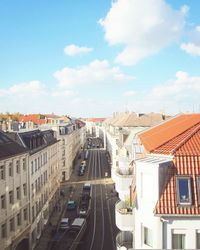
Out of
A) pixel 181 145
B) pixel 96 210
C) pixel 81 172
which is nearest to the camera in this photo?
pixel 181 145

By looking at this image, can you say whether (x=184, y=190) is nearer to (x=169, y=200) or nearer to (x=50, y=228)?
(x=169, y=200)

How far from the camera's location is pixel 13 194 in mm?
38594

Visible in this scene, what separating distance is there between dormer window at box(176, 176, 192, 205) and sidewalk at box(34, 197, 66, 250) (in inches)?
1170

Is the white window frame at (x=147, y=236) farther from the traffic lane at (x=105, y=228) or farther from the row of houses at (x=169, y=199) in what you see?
the traffic lane at (x=105, y=228)

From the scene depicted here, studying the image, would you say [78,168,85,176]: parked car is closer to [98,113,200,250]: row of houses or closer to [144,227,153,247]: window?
[98,113,200,250]: row of houses

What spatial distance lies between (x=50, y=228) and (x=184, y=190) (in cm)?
3711

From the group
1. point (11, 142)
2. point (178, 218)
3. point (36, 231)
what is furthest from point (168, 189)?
point (36, 231)

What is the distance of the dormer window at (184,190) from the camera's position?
1845 centimetres

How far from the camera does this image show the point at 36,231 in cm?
4688

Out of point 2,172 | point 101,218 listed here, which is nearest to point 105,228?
point 101,218

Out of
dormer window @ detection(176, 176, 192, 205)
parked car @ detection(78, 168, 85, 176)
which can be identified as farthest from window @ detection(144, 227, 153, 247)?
parked car @ detection(78, 168, 85, 176)

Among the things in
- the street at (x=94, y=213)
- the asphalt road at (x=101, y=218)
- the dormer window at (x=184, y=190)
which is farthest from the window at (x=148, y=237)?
the asphalt road at (x=101, y=218)

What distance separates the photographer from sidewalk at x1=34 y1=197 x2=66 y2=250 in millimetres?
45356

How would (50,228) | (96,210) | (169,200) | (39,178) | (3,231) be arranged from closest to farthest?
(169,200)
(3,231)
(39,178)
(50,228)
(96,210)
